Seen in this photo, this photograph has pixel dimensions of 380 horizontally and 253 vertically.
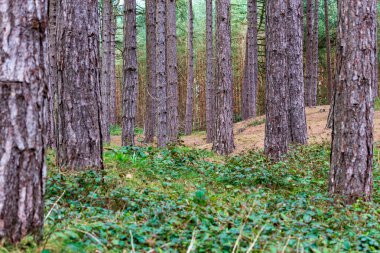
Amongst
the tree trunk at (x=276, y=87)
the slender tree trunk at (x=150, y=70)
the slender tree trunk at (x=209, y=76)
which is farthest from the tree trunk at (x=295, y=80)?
the slender tree trunk at (x=209, y=76)

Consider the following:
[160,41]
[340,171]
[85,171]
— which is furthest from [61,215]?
[160,41]

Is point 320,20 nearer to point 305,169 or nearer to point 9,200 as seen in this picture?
point 305,169

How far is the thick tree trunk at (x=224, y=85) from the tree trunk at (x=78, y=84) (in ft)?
19.0

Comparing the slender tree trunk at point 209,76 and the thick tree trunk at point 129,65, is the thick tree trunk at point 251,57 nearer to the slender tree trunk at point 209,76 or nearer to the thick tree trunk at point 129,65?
the slender tree trunk at point 209,76

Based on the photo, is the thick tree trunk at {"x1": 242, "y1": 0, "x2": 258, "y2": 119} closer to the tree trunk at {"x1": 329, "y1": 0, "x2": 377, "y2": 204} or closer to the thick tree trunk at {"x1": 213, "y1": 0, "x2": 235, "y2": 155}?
the thick tree trunk at {"x1": 213, "y1": 0, "x2": 235, "y2": 155}

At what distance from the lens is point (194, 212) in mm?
4484

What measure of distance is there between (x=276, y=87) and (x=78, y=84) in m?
4.87

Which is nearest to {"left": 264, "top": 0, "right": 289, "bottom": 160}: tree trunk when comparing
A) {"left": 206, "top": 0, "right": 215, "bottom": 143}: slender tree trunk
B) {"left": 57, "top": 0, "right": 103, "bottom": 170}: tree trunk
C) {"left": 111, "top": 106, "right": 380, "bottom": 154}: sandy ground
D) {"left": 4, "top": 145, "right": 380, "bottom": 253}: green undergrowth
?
{"left": 4, "top": 145, "right": 380, "bottom": 253}: green undergrowth

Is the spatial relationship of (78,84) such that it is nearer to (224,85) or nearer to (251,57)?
(224,85)

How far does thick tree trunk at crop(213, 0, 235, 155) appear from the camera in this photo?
11734mm

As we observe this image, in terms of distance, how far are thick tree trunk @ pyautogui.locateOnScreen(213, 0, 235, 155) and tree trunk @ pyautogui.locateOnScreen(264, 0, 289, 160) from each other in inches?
80.4

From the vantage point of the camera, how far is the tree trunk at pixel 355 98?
5.68 meters

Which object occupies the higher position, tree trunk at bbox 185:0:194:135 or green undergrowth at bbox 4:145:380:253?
tree trunk at bbox 185:0:194:135

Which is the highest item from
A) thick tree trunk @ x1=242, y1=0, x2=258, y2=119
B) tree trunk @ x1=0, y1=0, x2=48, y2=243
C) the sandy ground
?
thick tree trunk @ x1=242, y1=0, x2=258, y2=119
